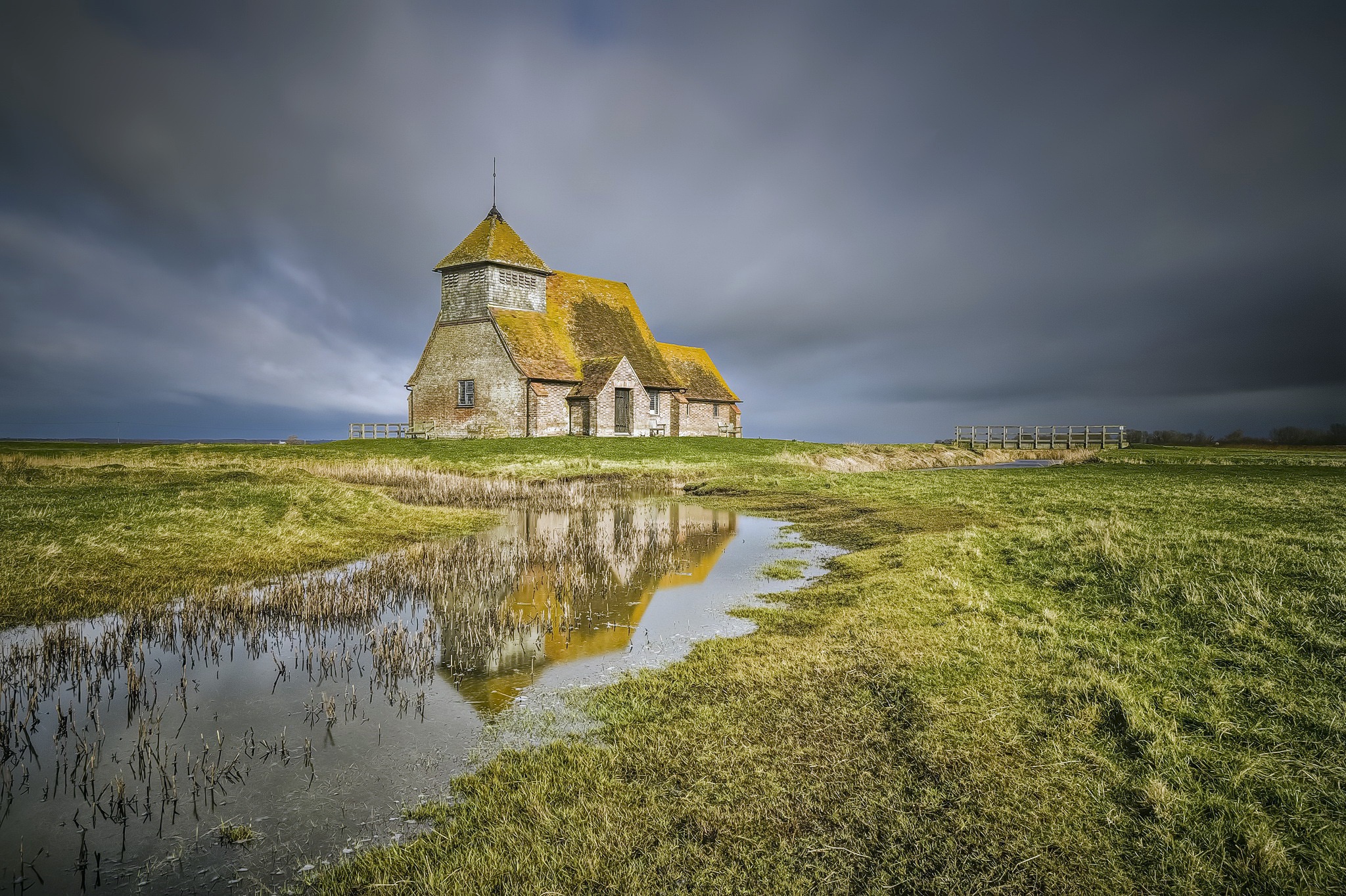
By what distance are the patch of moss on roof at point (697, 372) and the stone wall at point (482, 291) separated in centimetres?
1429

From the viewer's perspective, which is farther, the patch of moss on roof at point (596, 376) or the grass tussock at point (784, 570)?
the patch of moss on roof at point (596, 376)

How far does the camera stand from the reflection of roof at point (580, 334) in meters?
42.0

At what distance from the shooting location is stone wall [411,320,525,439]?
41.0 meters

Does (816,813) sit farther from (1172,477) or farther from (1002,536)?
(1172,477)

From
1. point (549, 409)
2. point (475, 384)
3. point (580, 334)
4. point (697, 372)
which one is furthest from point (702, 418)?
point (475, 384)

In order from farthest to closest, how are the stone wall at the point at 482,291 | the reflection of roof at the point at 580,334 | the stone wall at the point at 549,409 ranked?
the stone wall at the point at 482,291 → the reflection of roof at the point at 580,334 → the stone wall at the point at 549,409

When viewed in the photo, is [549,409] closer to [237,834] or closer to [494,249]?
[494,249]

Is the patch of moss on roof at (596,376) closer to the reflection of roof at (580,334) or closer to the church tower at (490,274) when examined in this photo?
the reflection of roof at (580,334)

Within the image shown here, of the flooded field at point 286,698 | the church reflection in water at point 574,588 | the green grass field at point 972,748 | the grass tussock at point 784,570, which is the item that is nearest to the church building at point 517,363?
the church reflection in water at point 574,588

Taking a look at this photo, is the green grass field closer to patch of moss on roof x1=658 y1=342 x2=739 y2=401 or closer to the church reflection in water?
the church reflection in water

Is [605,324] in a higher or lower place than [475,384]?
higher

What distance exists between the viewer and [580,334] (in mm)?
46750

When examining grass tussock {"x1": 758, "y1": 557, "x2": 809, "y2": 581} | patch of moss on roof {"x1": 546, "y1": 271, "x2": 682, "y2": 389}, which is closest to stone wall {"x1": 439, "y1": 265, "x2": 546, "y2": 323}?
patch of moss on roof {"x1": 546, "y1": 271, "x2": 682, "y2": 389}

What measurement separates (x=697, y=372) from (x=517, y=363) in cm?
1994
